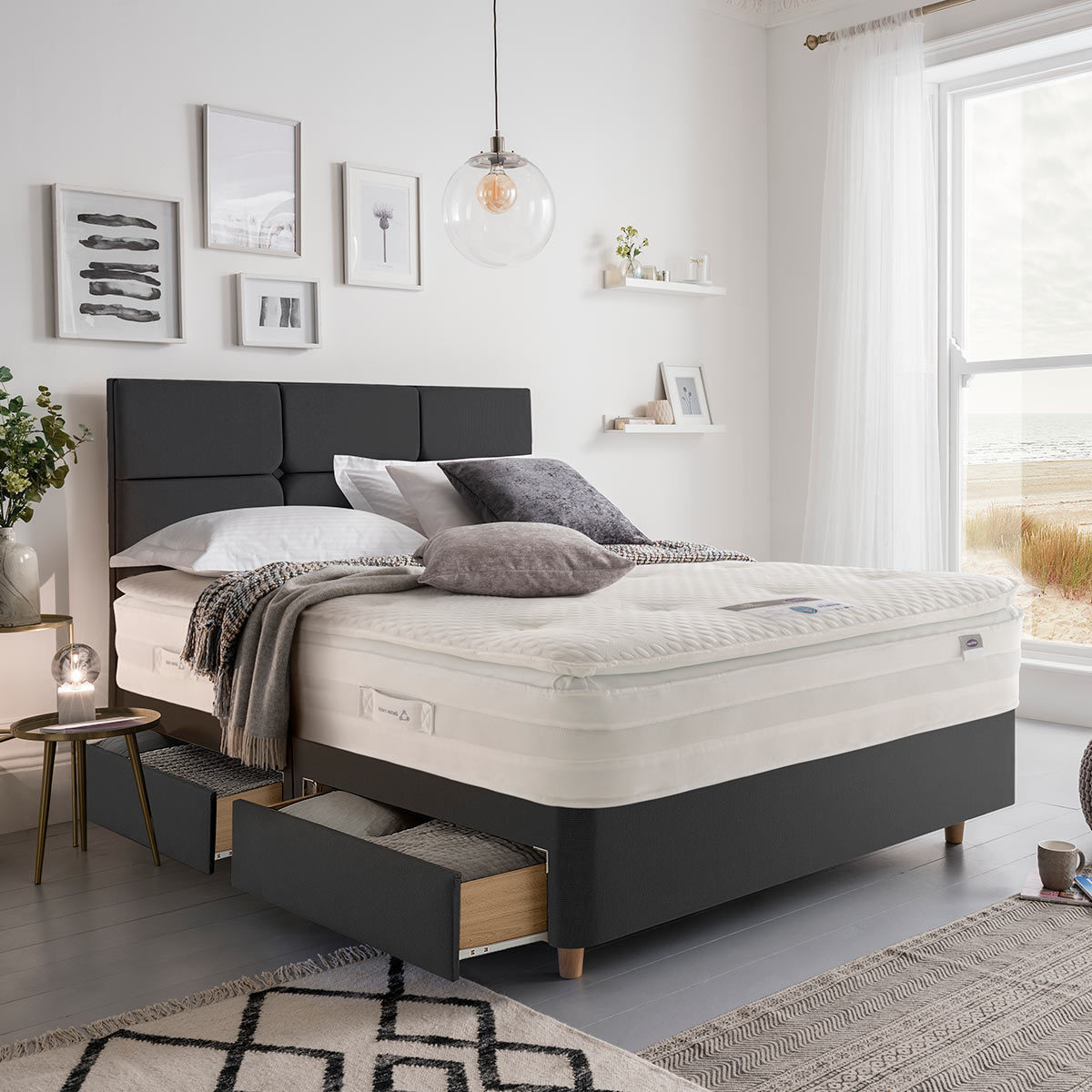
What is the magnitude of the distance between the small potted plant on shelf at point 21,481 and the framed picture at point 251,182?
81 cm

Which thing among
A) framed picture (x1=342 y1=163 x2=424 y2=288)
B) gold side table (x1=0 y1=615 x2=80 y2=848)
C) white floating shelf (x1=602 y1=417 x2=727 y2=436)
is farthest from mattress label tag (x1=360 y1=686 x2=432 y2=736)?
white floating shelf (x1=602 y1=417 x2=727 y2=436)

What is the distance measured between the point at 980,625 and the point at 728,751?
0.90 m

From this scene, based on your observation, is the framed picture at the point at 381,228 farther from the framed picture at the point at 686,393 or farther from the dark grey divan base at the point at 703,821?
the dark grey divan base at the point at 703,821

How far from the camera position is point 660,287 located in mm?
4750

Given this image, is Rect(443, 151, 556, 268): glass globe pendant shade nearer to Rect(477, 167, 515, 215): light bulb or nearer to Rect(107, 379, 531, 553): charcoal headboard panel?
Rect(477, 167, 515, 215): light bulb

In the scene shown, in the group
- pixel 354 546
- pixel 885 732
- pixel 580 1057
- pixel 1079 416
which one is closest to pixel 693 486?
pixel 1079 416

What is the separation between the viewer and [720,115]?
5.10 meters

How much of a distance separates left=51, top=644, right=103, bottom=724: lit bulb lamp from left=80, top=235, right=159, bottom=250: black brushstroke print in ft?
3.86

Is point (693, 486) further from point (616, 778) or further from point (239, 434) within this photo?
point (616, 778)

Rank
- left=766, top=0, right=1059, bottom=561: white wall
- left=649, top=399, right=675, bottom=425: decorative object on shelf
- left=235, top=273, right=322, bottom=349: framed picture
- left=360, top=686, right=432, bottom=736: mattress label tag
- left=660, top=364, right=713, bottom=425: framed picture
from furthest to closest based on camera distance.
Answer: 1. left=766, top=0, right=1059, bottom=561: white wall
2. left=660, top=364, right=713, bottom=425: framed picture
3. left=649, top=399, right=675, bottom=425: decorative object on shelf
4. left=235, top=273, right=322, bottom=349: framed picture
5. left=360, top=686, right=432, bottom=736: mattress label tag

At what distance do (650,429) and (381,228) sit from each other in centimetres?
131

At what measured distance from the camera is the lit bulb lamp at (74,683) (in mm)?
2889

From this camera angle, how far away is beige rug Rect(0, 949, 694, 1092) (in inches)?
71.7

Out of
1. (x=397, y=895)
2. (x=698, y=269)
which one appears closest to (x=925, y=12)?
(x=698, y=269)
